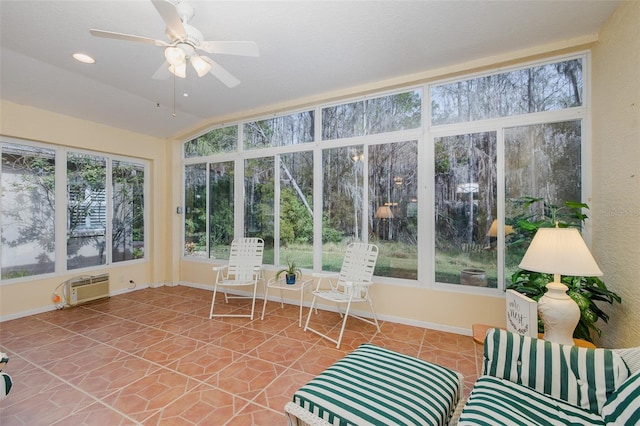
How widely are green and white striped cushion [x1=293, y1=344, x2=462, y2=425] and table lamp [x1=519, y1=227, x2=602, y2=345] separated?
770mm

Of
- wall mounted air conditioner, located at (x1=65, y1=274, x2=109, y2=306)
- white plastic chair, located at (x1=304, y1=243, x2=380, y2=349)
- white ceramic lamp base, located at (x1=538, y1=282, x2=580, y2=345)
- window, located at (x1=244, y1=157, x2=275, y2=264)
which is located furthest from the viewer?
window, located at (x1=244, y1=157, x2=275, y2=264)

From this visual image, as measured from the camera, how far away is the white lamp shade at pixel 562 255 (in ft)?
5.68

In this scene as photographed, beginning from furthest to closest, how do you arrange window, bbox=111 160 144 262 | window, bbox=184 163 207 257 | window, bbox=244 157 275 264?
window, bbox=184 163 207 257
window, bbox=111 160 144 262
window, bbox=244 157 275 264

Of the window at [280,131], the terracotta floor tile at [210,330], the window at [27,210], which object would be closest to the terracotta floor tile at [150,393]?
the terracotta floor tile at [210,330]

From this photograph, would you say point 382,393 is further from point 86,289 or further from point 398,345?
point 86,289

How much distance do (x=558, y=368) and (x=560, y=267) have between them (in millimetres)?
601

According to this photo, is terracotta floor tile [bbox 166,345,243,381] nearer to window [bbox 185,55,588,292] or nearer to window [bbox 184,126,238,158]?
window [bbox 185,55,588,292]

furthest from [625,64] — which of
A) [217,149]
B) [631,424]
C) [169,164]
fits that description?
[169,164]

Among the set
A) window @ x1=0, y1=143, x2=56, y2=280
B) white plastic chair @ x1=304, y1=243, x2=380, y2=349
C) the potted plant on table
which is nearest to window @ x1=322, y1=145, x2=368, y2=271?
white plastic chair @ x1=304, y1=243, x2=380, y2=349

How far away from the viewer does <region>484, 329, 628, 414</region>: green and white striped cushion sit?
4.55ft

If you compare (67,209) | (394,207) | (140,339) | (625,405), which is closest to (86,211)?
(67,209)

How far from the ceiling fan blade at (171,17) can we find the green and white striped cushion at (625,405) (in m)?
2.98

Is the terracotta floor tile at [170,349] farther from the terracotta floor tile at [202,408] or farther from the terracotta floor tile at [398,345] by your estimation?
the terracotta floor tile at [398,345]

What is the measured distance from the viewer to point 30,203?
3.97 m
